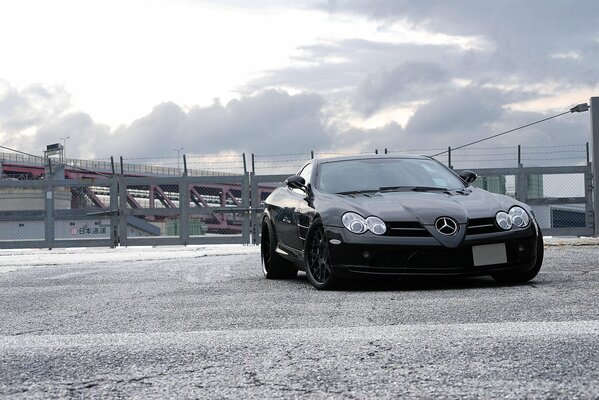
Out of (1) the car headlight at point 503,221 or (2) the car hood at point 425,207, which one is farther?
(1) the car headlight at point 503,221

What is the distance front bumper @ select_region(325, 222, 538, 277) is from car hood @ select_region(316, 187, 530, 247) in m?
0.11

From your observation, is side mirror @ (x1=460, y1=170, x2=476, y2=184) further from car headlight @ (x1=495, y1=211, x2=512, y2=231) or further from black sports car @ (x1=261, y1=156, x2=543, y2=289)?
car headlight @ (x1=495, y1=211, x2=512, y2=231)

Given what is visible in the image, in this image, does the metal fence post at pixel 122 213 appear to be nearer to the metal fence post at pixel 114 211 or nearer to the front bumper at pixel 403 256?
the metal fence post at pixel 114 211

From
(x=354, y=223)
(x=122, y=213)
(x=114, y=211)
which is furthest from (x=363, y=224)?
(x=114, y=211)

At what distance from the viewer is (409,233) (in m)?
7.86

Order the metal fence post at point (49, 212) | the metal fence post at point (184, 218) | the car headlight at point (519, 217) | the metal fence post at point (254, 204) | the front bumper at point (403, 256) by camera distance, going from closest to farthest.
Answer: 1. the front bumper at point (403, 256)
2. the car headlight at point (519, 217)
3. the metal fence post at point (254, 204)
4. the metal fence post at point (184, 218)
5. the metal fence post at point (49, 212)

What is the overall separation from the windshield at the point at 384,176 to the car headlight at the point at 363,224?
0.79 m

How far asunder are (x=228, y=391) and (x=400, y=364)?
85cm

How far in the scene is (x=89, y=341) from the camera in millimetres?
5094

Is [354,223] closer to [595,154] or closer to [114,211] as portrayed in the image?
[595,154]

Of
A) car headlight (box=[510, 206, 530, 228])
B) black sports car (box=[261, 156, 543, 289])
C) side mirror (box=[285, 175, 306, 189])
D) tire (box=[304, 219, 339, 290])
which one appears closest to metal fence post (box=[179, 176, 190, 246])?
side mirror (box=[285, 175, 306, 189])

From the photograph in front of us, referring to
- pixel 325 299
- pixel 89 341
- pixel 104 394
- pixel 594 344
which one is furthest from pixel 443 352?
pixel 325 299

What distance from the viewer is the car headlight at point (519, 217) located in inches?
318

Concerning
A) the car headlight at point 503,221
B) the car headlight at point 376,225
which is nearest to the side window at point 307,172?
the car headlight at point 376,225
